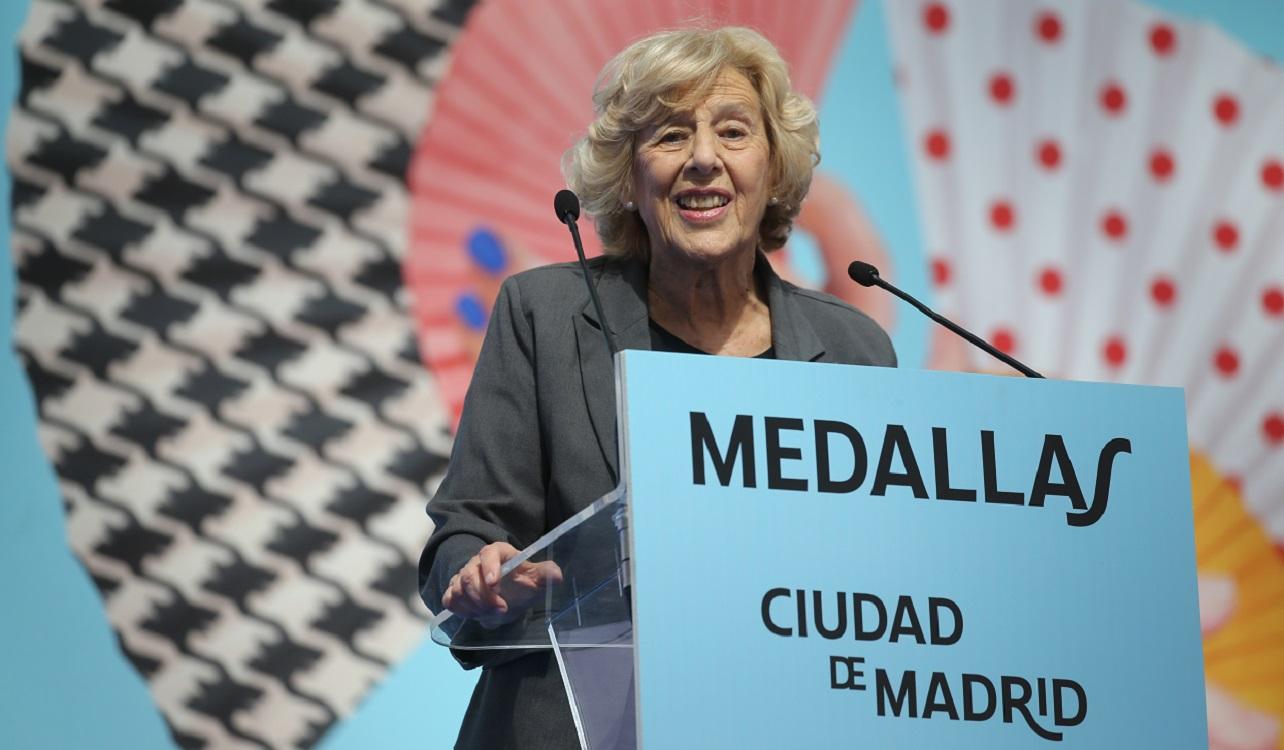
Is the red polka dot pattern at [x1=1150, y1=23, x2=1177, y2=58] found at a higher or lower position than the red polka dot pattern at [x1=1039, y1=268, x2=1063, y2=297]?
higher

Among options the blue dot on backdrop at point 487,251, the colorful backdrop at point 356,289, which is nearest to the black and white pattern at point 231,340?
the colorful backdrop at point 356,289

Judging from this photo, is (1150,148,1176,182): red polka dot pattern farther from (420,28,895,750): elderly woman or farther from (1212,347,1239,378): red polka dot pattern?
(420,28,895,750): elderly woman

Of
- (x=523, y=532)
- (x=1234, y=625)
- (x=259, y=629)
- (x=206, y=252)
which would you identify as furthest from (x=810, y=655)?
(x=1234, y=625)

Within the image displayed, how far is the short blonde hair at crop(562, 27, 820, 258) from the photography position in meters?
1.77

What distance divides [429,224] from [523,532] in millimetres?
1323

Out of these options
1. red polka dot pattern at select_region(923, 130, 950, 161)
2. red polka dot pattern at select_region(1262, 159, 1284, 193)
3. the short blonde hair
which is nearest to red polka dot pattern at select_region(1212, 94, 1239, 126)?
red polka dot pattern at select_region(1262, 159, 1284, 193)

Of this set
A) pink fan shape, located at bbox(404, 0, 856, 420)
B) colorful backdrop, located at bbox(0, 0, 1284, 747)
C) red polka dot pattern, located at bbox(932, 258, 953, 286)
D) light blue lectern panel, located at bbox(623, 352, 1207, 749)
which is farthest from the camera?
red polka dot pattern, located at bbox(932, 258, 953, 286)

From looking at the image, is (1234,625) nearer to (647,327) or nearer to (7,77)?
(647,327)

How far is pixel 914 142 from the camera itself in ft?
10.5

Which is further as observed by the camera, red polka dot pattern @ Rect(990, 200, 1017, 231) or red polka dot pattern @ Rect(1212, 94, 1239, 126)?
red polka dot pattern @ Rect(1212, 94, 1239, 126)

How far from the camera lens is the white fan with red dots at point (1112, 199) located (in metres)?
3.24

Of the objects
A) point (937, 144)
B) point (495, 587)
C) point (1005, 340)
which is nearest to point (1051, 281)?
point (1005, 340)

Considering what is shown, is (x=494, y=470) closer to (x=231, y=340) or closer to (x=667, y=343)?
(x=667, y=343)

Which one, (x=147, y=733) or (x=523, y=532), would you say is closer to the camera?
(x=523, y=532)
